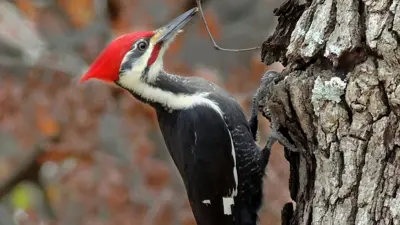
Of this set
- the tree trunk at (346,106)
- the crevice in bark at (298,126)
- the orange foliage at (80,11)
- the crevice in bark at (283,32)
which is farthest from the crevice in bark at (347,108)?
the orange foliage at (80,11)

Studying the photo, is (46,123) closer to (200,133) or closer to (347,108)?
(200,133)

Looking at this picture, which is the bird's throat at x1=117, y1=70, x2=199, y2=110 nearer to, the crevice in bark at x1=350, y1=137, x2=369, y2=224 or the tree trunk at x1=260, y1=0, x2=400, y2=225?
the tree trunk at x1=260, y1=0, x2=400, y2=225

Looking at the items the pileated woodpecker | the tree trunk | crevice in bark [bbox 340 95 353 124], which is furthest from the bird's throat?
crevice in bark [bbox 340 95 353 124]

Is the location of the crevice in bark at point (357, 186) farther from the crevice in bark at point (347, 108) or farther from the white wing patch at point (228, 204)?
the white wing patch at point (228, 204)

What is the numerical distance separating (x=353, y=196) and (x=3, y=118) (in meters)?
3.00

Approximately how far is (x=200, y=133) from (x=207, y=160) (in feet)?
0.29

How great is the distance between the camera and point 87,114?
4109mm

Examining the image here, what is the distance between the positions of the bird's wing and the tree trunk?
40cm

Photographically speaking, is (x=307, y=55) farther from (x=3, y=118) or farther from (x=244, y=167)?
(x=3, y=118)

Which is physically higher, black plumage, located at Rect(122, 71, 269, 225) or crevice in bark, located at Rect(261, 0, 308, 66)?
crevice in bark, located at Rect(261, 0, 308, 66)

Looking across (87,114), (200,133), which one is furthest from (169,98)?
(87,114)

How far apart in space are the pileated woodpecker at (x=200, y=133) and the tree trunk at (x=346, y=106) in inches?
16.2

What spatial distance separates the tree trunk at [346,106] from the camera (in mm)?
1607

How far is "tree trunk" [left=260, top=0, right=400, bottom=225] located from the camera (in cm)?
161
